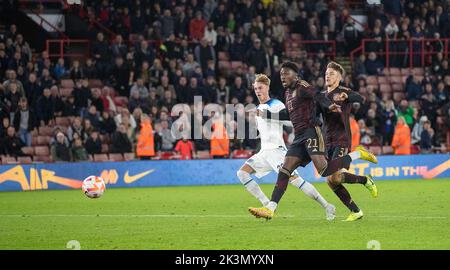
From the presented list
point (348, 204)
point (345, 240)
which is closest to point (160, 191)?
point (348, 204)

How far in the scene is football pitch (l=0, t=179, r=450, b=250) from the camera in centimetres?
1155

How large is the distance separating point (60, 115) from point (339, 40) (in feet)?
36.3

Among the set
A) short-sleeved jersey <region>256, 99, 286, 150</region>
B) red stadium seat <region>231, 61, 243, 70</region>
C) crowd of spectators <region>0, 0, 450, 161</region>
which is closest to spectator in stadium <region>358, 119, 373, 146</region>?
crowd of spectators <region>0, 0, 450, 161</region>

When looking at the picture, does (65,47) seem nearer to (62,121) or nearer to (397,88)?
(62,121)

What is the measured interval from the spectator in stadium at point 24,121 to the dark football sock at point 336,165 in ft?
46.2

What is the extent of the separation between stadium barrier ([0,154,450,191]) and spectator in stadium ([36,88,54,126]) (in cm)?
282

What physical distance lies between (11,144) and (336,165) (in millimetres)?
13624

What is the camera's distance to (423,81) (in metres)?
30.5

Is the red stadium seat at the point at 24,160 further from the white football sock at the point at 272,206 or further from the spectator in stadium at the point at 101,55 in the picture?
the white football sock at the point at 272,206

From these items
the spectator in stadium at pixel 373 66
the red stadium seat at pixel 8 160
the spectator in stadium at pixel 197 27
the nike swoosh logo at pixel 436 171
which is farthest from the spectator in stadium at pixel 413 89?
the red stadium seat at pixel 8 160

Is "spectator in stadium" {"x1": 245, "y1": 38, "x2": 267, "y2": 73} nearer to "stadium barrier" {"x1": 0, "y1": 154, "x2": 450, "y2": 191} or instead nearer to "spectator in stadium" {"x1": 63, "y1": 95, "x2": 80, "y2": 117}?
"stadium barrier" {"x1": 0, "y1": 154, "x2": 450, "y2": 191}

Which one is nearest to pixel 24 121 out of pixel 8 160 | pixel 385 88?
pixel 8 160

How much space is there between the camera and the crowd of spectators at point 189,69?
2636 centimetres
